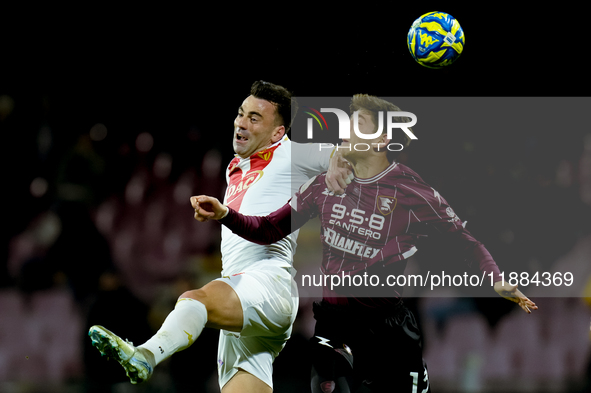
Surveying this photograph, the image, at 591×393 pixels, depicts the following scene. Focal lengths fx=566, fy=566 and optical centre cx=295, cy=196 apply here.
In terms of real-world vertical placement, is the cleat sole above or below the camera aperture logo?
below

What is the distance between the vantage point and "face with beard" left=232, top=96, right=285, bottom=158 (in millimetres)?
3812

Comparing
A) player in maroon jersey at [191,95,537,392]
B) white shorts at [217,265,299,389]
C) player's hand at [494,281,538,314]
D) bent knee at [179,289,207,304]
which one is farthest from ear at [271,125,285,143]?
player's hand at [494,281,538,314]

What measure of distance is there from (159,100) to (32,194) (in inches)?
83.0

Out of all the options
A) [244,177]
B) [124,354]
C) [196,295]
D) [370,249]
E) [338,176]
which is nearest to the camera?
[124,354]

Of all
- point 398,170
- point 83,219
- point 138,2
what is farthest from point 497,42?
point 83,219

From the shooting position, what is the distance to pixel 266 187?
3607 mm

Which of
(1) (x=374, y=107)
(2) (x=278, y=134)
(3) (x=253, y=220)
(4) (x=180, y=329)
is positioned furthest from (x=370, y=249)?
(4) (x=180, y=329)

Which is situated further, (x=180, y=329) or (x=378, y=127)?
(x=378, y=127)

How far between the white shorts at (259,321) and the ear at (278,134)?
0.93m

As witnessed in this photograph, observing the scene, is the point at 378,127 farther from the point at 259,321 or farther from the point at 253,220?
the point at 259,321

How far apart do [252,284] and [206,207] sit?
0.57 metres

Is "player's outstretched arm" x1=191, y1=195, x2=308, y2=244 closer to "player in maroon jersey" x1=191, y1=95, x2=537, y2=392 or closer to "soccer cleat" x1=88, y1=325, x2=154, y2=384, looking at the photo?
"player in maroon jersey" x1=191, y1=95, x2=537, y2=392

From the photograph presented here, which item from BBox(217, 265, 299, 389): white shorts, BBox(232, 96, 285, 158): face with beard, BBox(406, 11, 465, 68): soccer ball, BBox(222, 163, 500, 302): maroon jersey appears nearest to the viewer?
BBox(217, 265, 299, 389): white shorts

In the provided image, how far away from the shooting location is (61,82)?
295 inches
